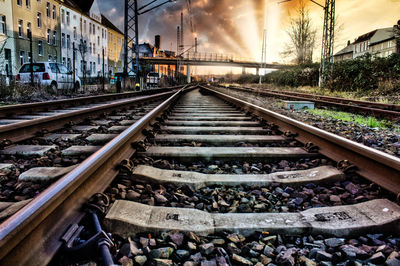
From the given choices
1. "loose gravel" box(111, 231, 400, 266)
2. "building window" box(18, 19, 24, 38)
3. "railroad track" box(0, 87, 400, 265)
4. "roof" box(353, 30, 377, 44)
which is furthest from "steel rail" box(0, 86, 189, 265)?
"roof" box(353, 30, 377, 44)

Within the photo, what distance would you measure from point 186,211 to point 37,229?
804 mm

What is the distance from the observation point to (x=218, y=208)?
1.87 meters

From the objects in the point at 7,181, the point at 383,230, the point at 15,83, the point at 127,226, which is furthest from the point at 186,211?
the point at 15,83

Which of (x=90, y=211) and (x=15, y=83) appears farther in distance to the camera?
(x=15, y=83)

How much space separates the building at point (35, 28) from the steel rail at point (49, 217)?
1121 inches

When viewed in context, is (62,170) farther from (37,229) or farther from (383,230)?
(383,230)

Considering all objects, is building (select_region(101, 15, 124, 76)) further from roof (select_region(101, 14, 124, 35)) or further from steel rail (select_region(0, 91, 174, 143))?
steel rail (select_region(0, 91, 174, 143))

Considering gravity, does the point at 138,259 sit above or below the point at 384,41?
below

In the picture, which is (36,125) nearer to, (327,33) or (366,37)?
(327,33)

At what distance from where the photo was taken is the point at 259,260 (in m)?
1.37

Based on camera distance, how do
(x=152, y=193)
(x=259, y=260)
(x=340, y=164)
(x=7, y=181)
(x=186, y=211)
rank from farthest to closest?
(x=340, y=164)
(x=7, y=181)
(x=152, y=193)
(x=186, y=211)
(x=259, y=260)

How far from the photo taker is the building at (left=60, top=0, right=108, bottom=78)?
38625 millimetres

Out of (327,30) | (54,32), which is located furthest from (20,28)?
(327,30)

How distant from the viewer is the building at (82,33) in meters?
38.6
